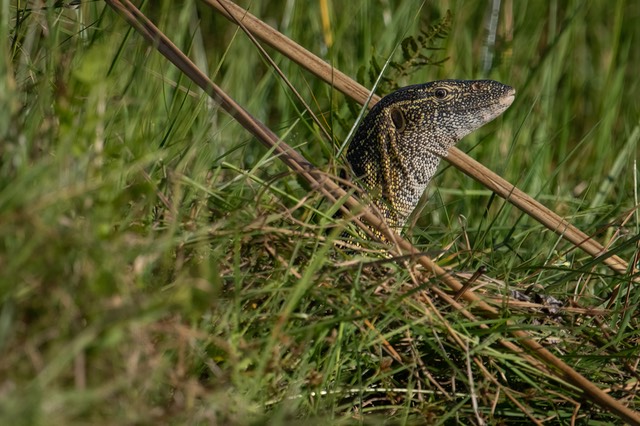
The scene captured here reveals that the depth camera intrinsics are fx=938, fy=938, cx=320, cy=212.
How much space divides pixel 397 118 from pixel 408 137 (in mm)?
97

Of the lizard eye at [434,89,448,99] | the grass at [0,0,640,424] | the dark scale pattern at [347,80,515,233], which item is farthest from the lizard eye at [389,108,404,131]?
the grass at [0,0,640,424]

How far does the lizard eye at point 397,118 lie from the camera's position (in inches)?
157

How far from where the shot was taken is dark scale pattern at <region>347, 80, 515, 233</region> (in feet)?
13.1

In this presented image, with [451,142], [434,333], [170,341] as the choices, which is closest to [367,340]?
[434,333]

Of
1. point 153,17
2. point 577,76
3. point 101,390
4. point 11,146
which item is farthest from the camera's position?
point 577,76

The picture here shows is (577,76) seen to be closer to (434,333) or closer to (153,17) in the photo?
(153,17)

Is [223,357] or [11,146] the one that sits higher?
[11,146]

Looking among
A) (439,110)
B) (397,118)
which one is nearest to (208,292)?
(397,118)

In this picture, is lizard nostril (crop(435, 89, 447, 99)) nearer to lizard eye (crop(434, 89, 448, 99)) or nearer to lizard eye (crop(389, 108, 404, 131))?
lizard eye (crop(434, 89, 448, 99))

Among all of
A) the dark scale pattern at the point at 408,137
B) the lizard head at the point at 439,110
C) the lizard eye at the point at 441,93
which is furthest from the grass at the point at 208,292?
the lizard eye at the point at 441,93

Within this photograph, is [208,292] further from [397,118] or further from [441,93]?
[441,93]

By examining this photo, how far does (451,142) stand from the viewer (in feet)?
13.4

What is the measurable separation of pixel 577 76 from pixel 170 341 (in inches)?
190

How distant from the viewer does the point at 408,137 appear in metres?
4.03
